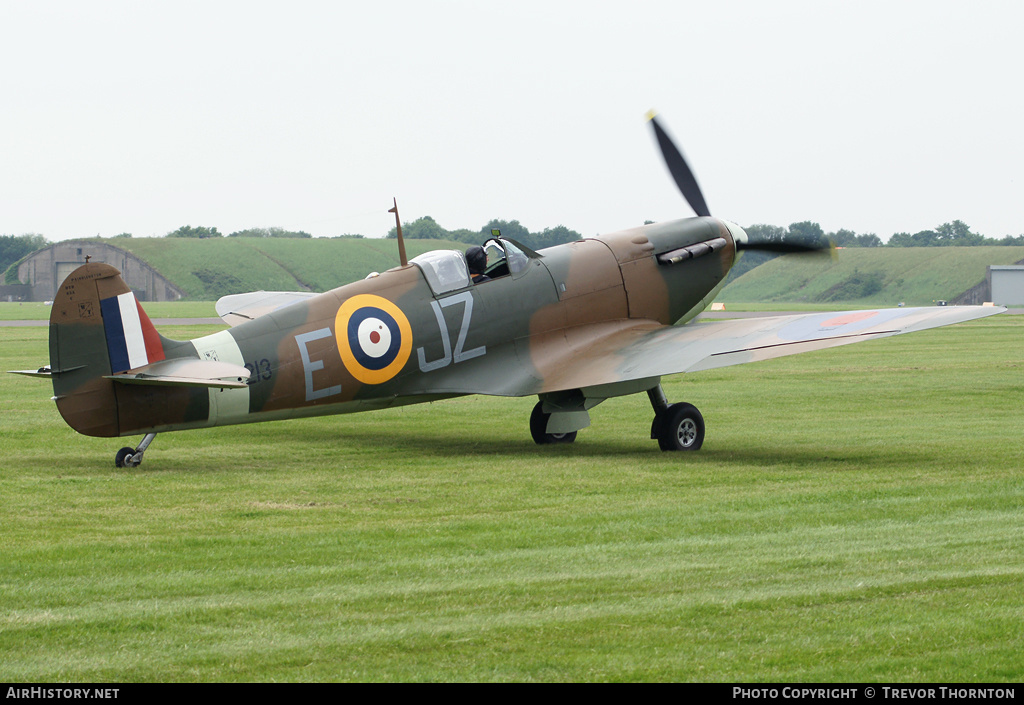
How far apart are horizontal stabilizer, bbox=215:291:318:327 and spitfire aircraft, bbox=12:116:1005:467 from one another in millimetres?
3667

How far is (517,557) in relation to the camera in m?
7.57

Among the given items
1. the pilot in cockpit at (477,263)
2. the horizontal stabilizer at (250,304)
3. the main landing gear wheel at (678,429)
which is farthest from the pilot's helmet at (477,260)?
the horizontal stabilizer at (250,304)

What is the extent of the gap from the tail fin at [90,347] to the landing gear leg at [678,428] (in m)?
6.02

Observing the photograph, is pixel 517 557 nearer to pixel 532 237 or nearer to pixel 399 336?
pixel 399 336

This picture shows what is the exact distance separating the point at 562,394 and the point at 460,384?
132 centimetres

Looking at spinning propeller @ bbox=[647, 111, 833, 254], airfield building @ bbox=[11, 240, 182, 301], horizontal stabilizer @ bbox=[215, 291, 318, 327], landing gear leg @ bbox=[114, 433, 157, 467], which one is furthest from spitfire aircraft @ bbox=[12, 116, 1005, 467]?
airfield building @ bbox=[11, 240, 182, 301]

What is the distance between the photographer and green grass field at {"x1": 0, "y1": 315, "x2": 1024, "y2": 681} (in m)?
5.36

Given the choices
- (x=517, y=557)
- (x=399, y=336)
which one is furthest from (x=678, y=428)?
(x=517, y=557)

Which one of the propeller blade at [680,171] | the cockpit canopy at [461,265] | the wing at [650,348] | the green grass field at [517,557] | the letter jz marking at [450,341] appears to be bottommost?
the green grass field at [517,557]

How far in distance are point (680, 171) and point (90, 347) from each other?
9135 mm

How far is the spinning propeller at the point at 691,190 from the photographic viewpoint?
16562 mm

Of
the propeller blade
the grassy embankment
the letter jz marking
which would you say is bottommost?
the grassy embankment

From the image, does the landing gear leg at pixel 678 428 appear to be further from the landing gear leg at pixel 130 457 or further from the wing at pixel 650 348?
the landing gear leg at pixel 130 457

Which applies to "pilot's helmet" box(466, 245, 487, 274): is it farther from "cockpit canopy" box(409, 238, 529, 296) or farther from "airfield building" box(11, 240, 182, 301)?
"airfield building" box(11, 240, 182, 301)
